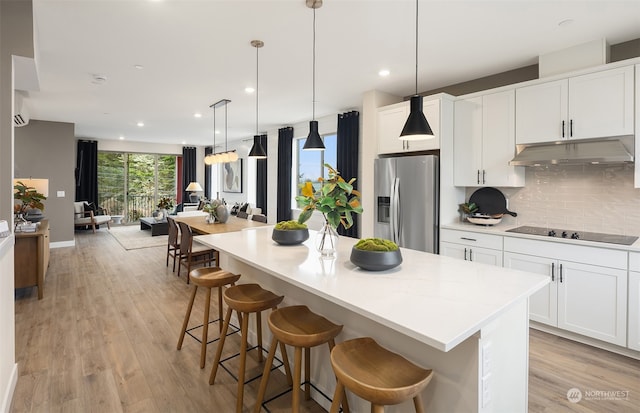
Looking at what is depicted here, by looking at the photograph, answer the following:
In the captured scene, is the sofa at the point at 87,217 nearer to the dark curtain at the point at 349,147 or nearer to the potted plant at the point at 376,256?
the dark curtain at the point at 349,147

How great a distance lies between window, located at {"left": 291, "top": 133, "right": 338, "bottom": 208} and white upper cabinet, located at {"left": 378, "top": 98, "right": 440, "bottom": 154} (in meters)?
1.87

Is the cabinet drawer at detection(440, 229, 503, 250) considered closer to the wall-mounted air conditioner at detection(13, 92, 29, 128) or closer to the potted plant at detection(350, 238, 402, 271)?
the potted plant at detection(350, 238, 402, 271)

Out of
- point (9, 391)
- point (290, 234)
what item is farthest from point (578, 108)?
point (9, 391)

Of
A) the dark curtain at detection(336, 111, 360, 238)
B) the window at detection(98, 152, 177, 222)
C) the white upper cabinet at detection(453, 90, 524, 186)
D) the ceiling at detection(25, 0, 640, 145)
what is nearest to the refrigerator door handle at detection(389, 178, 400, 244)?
the white upper cabinet at detection(453, 90, 524, 186)

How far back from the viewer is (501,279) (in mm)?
1600

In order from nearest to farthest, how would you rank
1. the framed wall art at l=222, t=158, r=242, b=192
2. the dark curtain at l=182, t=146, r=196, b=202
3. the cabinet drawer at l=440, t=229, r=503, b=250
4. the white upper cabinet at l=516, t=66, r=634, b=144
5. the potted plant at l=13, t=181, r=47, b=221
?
the white upper cabinet at l=516, t=66, r=634, b=144 → the cabinet drawer at l=440, t=229, r=503, b=250 → the potted plant at l=13, t=181, r=47, b=221 → the framed wall art at l=222, t=158, r=242, b=192 → the dark curtain at l=182, t=146, r=196, b=202

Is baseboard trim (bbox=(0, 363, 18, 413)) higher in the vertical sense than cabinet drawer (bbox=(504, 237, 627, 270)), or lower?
lower

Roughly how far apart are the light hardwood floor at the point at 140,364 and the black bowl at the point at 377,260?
1.02m

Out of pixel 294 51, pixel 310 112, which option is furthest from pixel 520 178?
pixel 310 112

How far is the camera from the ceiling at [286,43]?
2514mm

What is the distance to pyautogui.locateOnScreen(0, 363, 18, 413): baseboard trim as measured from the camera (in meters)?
1.93

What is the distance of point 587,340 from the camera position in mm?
2875

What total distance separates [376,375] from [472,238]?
2.62 meters

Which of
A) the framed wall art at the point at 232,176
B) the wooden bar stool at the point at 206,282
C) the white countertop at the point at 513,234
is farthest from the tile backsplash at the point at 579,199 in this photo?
the framed wall art at the point at 232,176
